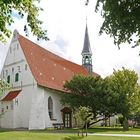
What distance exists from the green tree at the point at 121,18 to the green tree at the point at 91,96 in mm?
37590

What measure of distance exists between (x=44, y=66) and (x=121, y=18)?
43223 mm

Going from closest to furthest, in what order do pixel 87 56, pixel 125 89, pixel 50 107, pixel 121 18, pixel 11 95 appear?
pixel 121 18 → pixel 11 95 → pixel 125 89 → pixel 50 107 → pixel 87 56

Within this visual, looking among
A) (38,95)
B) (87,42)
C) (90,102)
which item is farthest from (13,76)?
(87,42)

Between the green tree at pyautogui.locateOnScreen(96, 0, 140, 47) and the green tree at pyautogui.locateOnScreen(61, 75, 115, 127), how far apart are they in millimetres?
37590

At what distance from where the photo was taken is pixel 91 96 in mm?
48250

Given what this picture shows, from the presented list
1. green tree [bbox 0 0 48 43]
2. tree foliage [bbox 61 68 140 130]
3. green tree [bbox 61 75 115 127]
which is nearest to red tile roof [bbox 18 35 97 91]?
tree foliage [bbox 61 68 140 130]

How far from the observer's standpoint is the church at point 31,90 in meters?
48.2

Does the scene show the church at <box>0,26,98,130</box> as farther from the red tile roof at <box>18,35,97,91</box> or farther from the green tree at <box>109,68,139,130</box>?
the green tree at <box>109,68,139,130</box>

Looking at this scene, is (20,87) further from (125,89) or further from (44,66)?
(125,89)

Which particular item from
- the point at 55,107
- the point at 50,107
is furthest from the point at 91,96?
the point at 50,107

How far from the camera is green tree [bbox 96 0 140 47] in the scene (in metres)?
9.13

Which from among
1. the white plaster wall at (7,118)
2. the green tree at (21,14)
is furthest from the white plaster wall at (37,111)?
the green tree at (21,14)

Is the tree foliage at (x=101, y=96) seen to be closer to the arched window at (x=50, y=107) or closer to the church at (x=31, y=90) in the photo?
the arched window at (x=50, y=107)

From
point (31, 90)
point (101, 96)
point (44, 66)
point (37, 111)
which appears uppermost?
point (44, 66)
